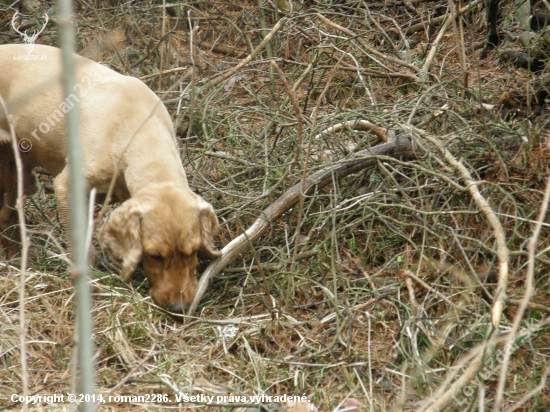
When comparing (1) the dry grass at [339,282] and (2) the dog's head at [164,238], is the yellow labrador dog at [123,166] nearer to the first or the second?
(2) the dog's head at [164,238]

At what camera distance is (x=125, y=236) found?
3922 mm

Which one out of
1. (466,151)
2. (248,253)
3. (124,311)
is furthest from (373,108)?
(124,311)

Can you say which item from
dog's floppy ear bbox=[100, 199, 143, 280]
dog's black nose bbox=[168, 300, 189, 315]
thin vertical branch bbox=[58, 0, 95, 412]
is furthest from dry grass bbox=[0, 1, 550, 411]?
thin vertical branch bbox=[58, 0, 95, 412]

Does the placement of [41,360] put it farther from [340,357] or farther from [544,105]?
[544,105]

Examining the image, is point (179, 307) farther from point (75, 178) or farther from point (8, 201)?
point (75, 178)

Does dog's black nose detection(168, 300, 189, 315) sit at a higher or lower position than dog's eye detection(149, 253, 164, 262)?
lower

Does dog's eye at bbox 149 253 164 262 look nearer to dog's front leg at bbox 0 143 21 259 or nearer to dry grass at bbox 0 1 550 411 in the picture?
dry grass at bbox 0 1 550 411

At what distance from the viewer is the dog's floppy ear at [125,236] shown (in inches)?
151

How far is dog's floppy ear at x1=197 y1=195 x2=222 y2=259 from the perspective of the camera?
3.98m

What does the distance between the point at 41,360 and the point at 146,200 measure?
968 millimetres

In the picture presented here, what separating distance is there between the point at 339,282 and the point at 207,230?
0.81m

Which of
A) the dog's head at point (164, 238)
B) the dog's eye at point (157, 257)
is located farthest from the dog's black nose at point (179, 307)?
the dog's eye at point (157, 257)

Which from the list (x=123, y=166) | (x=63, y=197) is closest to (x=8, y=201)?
(x=63, y=197)

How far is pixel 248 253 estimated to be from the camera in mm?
4422
